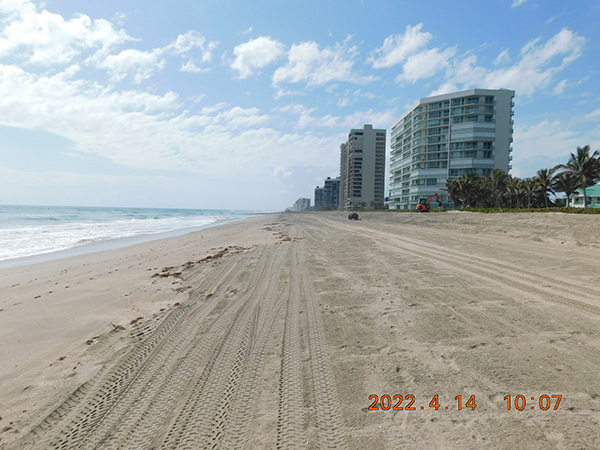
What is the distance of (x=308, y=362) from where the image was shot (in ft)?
12.0

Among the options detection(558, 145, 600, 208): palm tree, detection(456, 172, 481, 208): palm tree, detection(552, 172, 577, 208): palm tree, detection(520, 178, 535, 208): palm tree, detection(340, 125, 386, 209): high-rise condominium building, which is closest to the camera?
detection(558, 145, 600, 208): palm tree

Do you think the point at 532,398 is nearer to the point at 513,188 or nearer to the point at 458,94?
the point at 513,188

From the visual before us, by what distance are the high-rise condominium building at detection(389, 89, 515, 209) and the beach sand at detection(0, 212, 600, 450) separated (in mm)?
77842

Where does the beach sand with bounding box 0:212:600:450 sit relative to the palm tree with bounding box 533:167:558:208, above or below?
below

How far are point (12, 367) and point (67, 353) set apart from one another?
1.91 feet

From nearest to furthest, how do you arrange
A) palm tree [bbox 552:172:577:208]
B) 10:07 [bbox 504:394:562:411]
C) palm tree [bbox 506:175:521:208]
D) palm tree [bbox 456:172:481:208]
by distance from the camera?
1. 10:07 [bbox 504:394:562:411]
2. palm tree [bbox 552:172:577:208]
3. palm tree [bbox 506:175:521:208]
4. palm tree [bbox 456:172:481:208]

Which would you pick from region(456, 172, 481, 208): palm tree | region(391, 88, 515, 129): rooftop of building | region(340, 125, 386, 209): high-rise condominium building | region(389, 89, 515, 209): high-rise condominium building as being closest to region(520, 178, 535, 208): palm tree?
region(456, 172, 481, 208): palm tree

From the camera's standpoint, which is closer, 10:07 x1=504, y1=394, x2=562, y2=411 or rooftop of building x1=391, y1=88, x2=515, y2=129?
10:07 x1=504, y1=394, x2=562, y2=411

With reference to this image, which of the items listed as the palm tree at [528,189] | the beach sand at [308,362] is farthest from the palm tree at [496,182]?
the beach sand at [308,362]

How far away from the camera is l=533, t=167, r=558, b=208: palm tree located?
51222 millimetres

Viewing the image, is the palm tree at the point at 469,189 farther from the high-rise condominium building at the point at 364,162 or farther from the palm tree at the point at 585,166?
the high-rise condominium building at the point at 364,162

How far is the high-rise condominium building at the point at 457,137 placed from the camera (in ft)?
240
